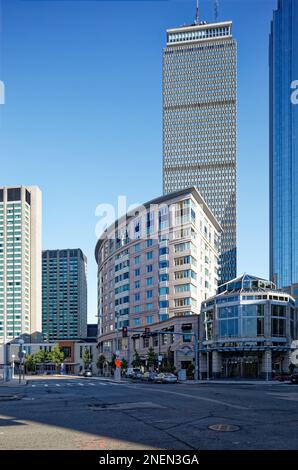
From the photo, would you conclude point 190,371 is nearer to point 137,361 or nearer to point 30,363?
point 137,361

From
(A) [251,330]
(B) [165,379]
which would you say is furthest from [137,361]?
(B) [165,379]

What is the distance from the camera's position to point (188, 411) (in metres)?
23.1

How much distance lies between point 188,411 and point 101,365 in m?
113

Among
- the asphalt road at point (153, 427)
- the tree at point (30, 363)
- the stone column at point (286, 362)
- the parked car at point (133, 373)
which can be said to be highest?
the asphalt road at point (153, 427)

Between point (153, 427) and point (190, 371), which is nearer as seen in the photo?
point (153, 427)

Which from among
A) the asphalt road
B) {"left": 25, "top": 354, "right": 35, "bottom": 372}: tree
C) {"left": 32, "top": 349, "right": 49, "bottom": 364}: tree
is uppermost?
the asphalt road

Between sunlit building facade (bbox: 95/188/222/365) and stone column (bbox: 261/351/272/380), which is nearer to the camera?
stone column (bbox: 261/351/272/380)

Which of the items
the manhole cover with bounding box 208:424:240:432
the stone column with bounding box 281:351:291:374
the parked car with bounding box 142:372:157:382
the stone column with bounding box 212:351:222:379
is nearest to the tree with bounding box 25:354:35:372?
the stone column with bounding box 212:351:222:379

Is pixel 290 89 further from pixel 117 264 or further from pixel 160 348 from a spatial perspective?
pixel 160 348

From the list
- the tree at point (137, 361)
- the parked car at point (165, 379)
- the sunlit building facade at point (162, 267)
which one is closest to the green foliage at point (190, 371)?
the sunlit building facade at point (162, 267)

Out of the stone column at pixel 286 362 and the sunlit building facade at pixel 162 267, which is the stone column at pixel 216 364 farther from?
the sunlit building facade at pixel 162 267

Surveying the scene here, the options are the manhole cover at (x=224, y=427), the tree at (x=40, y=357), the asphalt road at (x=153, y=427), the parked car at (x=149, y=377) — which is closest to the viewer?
the asphalt road at (x=153, y=427)

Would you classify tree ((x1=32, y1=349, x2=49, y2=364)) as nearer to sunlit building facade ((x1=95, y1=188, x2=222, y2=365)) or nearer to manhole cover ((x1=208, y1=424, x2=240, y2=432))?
sunlit building facade ((x1=95, y1=188, x2=222, y2=365))

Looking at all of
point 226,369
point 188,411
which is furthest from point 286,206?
point 188,411
